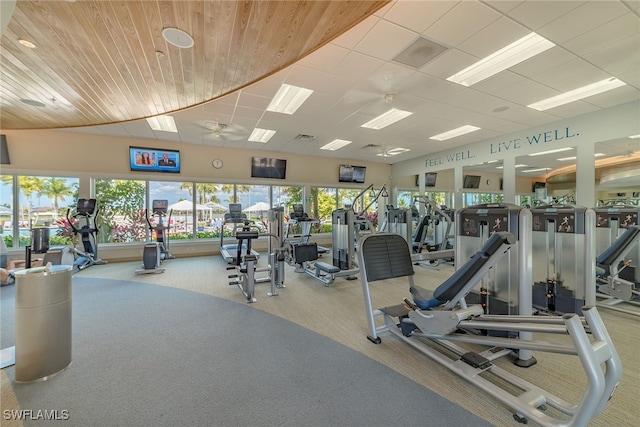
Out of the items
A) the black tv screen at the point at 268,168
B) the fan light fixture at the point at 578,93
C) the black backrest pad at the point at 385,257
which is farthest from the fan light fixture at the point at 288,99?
the fan light fixture at the point at 578,93

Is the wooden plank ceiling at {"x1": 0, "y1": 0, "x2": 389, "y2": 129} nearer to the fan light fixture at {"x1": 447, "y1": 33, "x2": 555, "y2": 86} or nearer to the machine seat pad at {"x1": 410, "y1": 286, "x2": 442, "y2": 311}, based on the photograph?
the fan light fixture at {"x1": 447, "y1": 33, "x2": 555, "y2": 86}

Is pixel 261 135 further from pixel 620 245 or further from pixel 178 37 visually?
pixel 620 245

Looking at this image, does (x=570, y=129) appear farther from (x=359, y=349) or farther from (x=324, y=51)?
(x=359, y=349)

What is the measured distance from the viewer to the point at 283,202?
8898 millimetres

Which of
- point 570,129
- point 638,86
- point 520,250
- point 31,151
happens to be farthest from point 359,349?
point 31,151

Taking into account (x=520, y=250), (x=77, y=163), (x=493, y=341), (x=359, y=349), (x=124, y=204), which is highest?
(x=77, y=163)

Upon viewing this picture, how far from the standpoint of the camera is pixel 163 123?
5.66 m

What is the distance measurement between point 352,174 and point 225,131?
5019 mm

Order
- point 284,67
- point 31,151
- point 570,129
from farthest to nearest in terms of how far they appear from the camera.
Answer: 1. point 31,151
2. point 570,129
3. point 284,67

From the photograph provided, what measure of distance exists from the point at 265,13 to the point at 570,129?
21.4ft

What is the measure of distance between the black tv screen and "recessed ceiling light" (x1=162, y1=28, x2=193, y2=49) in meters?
5.32

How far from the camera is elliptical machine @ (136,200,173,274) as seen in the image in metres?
5.50

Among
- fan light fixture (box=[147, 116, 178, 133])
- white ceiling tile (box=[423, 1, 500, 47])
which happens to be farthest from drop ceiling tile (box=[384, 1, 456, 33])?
fan light fixture (box=[147, 116, 178, 133])

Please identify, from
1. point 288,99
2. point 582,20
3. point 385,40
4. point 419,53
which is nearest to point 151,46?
point 288,99
